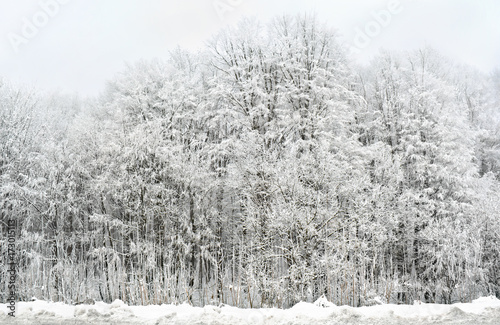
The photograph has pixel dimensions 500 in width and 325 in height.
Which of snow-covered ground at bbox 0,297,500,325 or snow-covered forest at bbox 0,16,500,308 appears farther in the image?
snow-covered forest at bbox 0,16,500,308

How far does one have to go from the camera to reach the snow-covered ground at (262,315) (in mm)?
7086

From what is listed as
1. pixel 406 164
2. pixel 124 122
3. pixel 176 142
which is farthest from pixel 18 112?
pixel 406 164

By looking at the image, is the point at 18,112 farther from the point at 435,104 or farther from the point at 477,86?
the point at 477,86

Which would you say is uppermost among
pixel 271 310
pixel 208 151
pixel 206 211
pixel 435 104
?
pixel 435 104

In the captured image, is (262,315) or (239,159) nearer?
(262,315)

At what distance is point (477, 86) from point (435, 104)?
10.7 metres

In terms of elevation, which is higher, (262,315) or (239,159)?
(239,159)

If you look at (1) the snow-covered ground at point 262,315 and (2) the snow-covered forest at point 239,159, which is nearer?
(1) the snow-covered ground at point 262,315

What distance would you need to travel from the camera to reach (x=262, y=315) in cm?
739

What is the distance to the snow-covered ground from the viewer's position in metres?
7.09

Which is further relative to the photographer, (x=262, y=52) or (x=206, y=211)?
(x=262, y=52)

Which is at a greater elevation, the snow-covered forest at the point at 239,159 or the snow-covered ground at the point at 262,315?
the snow-covered forest at the point at 239,159

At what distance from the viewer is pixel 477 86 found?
96.9ft

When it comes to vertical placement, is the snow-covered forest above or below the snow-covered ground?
above
